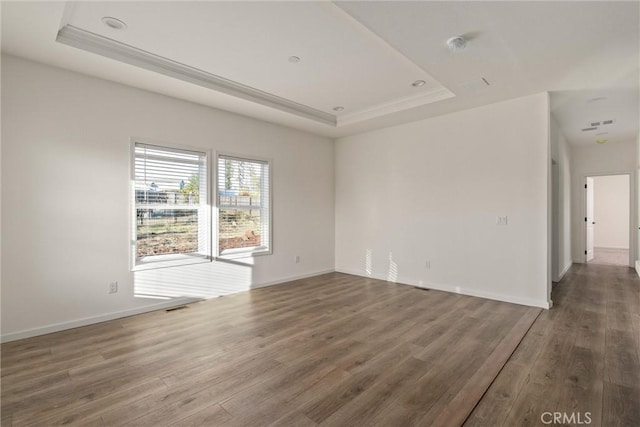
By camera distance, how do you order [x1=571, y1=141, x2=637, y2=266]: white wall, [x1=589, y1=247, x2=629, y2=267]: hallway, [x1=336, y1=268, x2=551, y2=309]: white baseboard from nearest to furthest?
1. [x1=336, y1=268, x2=551, y2=309]: white baseboard
2. [x1=571, y1=141, x2=637, y2=266]: white wall
3. [x1=589, y1=247, x2=629, y2=267]: hallway

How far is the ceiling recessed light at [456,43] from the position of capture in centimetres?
273

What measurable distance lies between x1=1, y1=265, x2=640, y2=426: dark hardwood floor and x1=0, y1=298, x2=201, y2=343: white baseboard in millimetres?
99

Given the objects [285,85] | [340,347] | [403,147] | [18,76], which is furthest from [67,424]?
[403,147]

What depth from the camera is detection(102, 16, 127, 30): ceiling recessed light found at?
2582mm

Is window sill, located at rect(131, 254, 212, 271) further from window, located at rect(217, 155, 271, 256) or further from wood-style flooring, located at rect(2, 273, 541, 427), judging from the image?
wood-style flooring, located at rect(2, 273, 541, 427)

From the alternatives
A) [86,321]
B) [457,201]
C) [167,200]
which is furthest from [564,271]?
[86,321]

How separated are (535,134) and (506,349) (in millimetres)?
2815

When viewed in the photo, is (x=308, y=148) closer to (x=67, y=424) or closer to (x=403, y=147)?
(x=403, y=147)

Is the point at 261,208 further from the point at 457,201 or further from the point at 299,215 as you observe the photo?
the point at 457,201

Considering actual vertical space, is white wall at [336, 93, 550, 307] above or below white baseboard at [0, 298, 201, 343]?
above

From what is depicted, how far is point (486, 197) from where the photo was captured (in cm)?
445

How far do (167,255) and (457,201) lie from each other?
4273 millimetres

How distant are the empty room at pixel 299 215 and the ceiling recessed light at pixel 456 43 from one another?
1.4 inches

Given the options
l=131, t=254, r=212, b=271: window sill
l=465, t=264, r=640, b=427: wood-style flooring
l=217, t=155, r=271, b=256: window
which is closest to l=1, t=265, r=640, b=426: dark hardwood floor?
l=465, t=264, r=640, b=427: wood-style flooring
